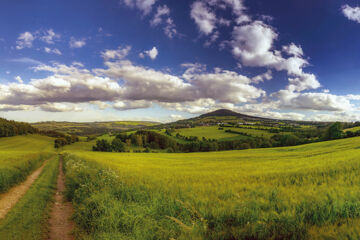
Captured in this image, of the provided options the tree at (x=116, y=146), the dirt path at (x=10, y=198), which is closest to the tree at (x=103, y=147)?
the tree at (x=116, y=146)

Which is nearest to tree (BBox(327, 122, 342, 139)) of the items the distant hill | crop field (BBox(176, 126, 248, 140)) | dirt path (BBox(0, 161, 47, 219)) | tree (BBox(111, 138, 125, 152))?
crop field (BBox(176, 126, 248, 140))

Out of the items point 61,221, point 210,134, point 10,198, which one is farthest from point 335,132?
point 210,134

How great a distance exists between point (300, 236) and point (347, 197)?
1.80m

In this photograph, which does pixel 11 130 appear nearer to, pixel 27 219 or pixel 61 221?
pixel 27 219

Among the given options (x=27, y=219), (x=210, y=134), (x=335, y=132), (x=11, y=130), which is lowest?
(x=210, y=134)

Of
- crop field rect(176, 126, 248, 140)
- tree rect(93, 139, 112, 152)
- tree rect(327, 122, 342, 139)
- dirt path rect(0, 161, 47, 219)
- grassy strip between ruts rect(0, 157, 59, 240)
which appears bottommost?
tree rect(93, 139, 112, 152)

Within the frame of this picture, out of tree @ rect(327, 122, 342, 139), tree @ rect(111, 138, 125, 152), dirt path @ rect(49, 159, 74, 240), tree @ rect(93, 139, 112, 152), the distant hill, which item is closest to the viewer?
dirt path @ rect(49, 159, 74, 240)

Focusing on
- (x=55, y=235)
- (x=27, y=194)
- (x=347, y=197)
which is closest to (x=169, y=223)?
(x=347, y=197)

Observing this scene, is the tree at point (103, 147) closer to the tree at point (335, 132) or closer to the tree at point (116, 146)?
the tree at point (116, 146)

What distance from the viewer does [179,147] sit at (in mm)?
92875

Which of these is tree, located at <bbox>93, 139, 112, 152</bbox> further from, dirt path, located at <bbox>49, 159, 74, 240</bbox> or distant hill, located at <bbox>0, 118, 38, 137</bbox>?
dirt path, located at <bbox>49, 159, 74, 240</bbox>

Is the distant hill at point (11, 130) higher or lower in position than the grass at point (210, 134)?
higher

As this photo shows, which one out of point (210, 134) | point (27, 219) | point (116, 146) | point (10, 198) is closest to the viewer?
point (27, 219)

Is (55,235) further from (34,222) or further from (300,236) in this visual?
(300,236)
